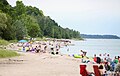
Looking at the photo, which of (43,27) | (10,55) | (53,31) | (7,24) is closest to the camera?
(10,55)

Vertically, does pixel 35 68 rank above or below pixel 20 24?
below

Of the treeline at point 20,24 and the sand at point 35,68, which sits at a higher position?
the treeline at point 20,24

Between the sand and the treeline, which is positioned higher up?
the treeline

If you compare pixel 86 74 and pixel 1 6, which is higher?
pixel 1 6

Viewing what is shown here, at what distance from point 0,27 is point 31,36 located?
37.3 metres

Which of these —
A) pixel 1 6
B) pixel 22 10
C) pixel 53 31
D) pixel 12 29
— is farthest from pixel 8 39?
pixel 53 31

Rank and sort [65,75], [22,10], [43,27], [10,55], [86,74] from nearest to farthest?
1. [86,74]
2. [65,75]
3. [10,55]
4. [22,10]
5. [43,27]

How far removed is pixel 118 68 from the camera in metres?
15.3

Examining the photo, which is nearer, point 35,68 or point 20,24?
point 35,68

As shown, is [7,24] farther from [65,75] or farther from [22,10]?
[65,75]

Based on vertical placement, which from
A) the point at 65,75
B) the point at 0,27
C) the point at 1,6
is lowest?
the point at 65,75

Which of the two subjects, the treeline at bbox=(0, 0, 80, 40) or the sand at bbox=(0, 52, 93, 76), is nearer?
the sand at bbox=(0, 52, 93, 76)

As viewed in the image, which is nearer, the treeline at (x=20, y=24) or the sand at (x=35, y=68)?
the sand at (x=35, y=68)

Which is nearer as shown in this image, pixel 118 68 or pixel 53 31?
pixel 118 68
